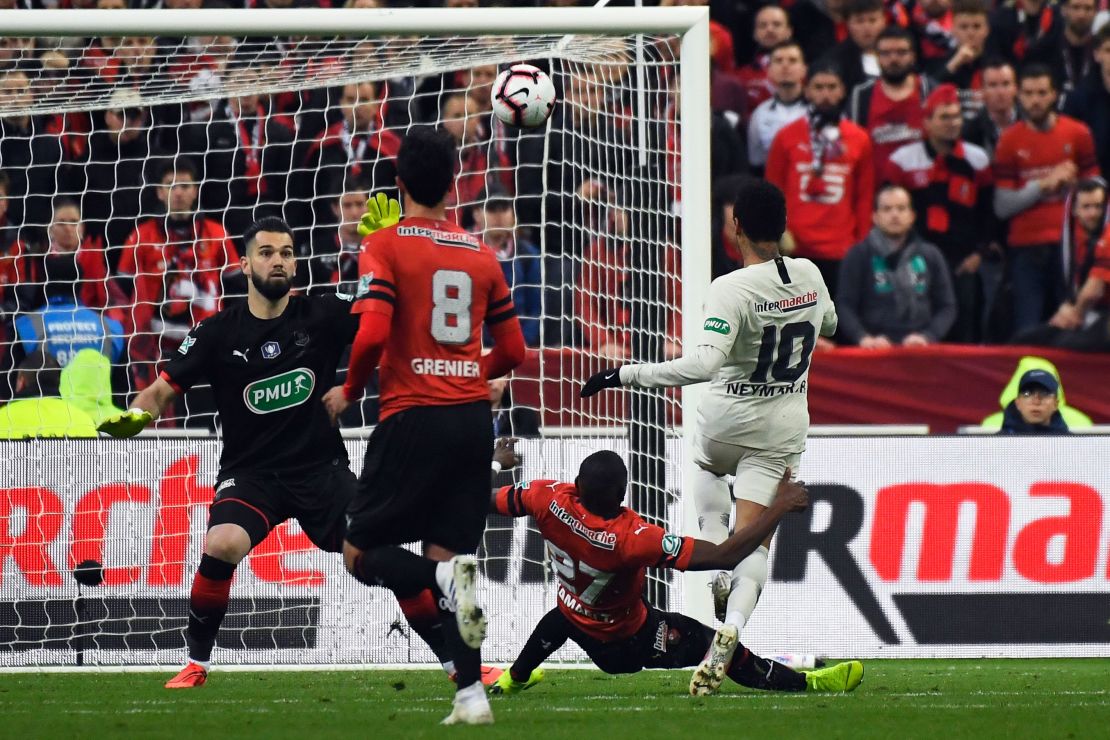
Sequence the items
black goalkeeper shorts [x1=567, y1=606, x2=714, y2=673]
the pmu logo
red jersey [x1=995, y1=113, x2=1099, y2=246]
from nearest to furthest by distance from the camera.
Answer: black goalkeeper shorts [x1=567, y1=606, x2=714, y2=673]
the pmu logo
red jersey [x1=995, y1=113, x2=1099, y2=246]

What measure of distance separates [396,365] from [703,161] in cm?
315

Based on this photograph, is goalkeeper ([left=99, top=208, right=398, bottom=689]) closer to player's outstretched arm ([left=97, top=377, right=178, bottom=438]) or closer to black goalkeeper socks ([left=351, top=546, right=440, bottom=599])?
player's outstretched arm ([left=97, top=377, right=178, bottom=438])

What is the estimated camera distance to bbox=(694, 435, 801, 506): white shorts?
7.21 m

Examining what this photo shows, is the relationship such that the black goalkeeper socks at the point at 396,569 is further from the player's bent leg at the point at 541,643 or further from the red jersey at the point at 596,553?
the player's bent leg at the point at 541,643

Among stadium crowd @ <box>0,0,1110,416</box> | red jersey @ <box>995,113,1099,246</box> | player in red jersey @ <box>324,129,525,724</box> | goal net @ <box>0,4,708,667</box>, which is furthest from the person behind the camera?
red jersey @ <box>995,113,1099,246</box>

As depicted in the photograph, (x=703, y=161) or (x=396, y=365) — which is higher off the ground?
(x=703, y=161)

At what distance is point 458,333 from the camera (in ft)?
19.8

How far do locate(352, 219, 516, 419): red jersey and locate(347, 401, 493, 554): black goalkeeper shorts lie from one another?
0.07 m

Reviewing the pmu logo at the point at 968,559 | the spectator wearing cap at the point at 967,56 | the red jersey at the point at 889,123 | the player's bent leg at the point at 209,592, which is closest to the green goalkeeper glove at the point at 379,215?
the player's bent leg at the point at 209,592

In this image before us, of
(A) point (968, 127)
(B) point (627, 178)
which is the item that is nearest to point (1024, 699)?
(B) point (627, 178)

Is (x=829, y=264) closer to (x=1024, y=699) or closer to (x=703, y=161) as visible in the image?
(x=703, y=161)

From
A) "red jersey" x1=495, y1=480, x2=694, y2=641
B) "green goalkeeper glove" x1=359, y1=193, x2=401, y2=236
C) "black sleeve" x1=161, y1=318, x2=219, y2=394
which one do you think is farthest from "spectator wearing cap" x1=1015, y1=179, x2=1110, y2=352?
"green goalkeeper glove" x1=359, y1=193, x2=401, y2=236

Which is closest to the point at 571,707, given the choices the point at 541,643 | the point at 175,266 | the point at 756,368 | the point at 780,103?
the point at 541,643

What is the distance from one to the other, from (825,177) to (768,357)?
614 cm
